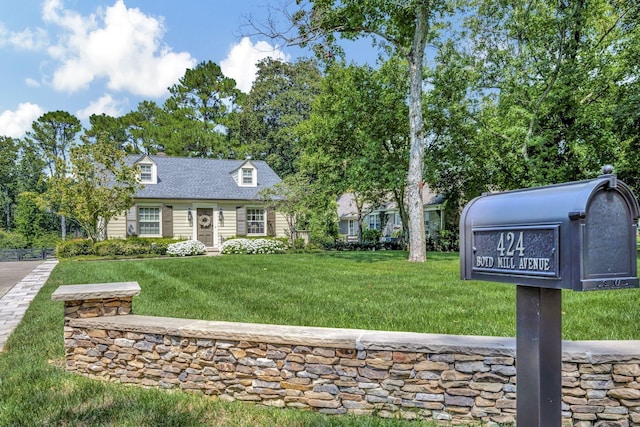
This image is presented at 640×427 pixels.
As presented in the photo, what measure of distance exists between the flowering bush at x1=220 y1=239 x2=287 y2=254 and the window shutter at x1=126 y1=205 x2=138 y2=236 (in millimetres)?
4444

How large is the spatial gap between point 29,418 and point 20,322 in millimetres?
3514

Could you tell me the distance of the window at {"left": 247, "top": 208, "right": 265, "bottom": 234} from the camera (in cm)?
2114

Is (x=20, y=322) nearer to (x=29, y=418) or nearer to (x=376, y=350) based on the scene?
(x=29, y=418)

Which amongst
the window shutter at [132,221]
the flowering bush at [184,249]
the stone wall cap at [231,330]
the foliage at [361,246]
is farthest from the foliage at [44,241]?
the stone wall cap at [231,330]

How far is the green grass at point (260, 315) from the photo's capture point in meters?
2.94

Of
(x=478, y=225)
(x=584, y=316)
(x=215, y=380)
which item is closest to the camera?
(x=478, y=225)

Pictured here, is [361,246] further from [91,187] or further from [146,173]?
[91,187]

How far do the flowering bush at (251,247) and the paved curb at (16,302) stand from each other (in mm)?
7284

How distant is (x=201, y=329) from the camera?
3371mm

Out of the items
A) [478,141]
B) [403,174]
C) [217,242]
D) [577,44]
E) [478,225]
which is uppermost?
[577,44]

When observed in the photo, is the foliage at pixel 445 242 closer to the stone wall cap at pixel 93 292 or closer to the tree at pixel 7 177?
the stone wall cap at pixel 93 292

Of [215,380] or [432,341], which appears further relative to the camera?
[215,380]

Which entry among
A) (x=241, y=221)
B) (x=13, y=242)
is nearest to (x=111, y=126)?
(x=13, y=242)

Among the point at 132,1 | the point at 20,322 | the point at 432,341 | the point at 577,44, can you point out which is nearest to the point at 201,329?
the point at 432,341
